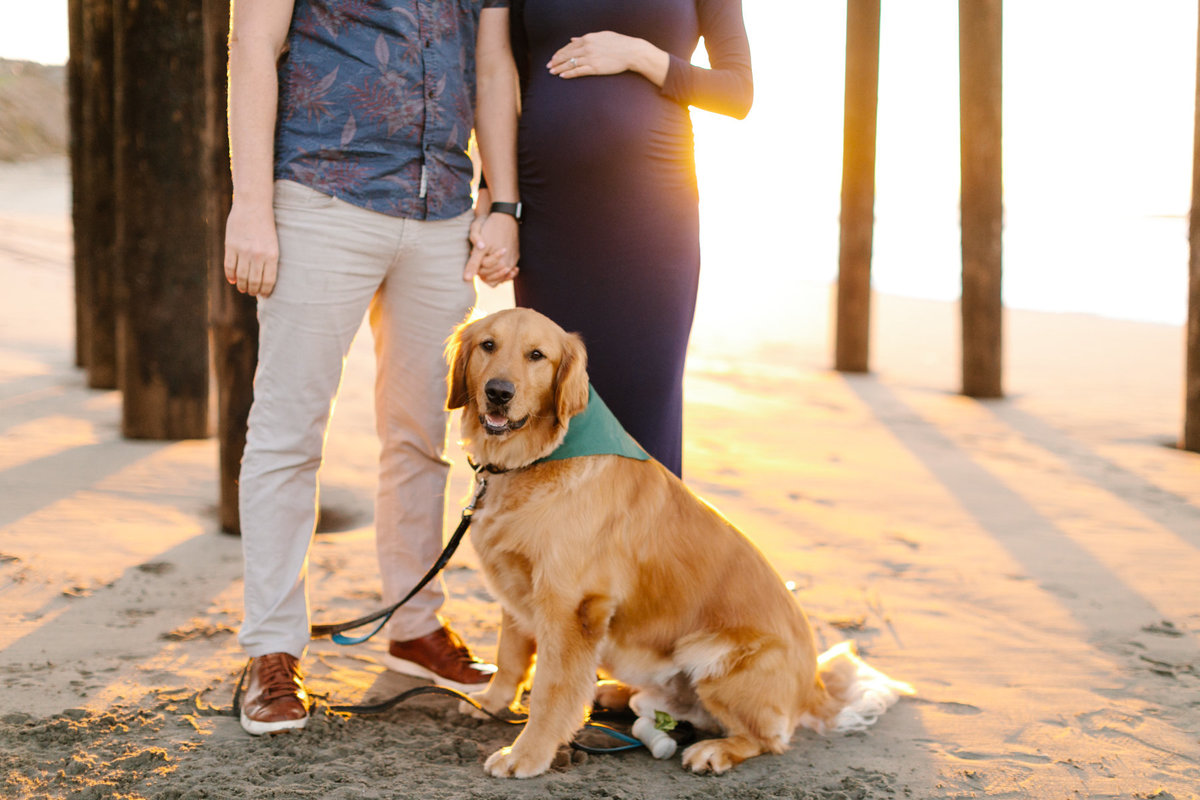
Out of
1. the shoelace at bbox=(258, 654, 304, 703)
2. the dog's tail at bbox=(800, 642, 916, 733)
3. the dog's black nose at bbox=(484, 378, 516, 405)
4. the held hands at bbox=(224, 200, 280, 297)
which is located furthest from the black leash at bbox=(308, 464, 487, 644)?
the dog's tail at bbox=(800, 642, 916, 733)

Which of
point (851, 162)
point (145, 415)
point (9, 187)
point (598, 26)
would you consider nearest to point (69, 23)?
point (145, 415)

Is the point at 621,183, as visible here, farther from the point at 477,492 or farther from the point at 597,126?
the point at 477,492

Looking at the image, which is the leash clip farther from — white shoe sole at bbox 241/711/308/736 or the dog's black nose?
white shoe sole at bbox 241/711/308/736

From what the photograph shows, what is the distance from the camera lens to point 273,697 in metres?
2.52

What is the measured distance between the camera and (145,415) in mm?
5391

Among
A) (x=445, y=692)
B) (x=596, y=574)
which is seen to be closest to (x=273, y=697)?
(x=445, y=692)

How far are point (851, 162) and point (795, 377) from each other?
1.90 metres

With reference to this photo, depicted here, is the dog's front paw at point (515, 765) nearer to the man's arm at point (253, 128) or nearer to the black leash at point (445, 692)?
the black leash at point (445, 692)

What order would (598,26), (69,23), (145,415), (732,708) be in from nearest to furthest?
(732,708)
(598,26)
(145,415)
(69,23)

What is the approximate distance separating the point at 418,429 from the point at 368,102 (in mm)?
912

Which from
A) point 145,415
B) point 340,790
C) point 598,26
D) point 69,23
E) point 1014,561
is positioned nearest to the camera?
point 340,790

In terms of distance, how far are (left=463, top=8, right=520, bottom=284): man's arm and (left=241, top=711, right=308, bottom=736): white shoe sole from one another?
128 cm

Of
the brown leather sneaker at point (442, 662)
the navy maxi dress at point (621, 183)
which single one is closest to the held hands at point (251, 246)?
the navy maxi dress at point (621, 183)

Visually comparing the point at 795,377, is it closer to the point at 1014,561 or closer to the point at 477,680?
the point at 1014,561
